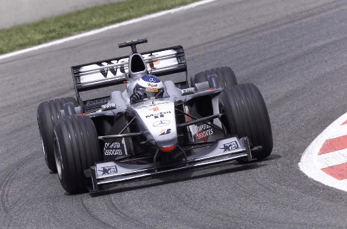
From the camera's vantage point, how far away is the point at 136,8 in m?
20.0

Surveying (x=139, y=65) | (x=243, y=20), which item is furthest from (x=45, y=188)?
(x=243, y=20)

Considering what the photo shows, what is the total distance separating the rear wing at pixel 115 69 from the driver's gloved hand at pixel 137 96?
1248 millimetres

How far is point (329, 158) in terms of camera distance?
7660mm

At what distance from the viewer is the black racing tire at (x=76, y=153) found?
7.71 m

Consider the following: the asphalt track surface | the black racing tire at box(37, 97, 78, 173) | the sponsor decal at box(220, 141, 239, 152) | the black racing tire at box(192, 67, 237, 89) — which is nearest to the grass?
the asphalt track surface

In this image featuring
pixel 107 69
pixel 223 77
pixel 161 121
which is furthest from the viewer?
pixel 107 69

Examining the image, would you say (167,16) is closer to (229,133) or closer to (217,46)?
(217,46)

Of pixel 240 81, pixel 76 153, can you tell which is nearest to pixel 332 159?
pixel 76 153

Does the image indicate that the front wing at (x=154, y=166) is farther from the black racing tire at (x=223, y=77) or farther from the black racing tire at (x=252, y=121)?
the black racing tire at (x=223, y=77)

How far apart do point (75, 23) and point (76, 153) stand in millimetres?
11758

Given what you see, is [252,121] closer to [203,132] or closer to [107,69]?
[203,132]

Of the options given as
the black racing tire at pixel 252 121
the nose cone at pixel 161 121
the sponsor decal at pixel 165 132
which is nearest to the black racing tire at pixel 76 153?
the nose cone at pixel 161 121

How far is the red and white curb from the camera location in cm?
691

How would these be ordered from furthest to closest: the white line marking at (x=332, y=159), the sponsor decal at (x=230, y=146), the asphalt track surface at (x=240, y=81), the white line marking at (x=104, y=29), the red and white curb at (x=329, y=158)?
the white line marking at (x=104, y=29), the sponsor decal at (x=230, y=146), the white line marking at (x=332, y=159), the red and white curb at (x=329, y=158), the asphalt track surface at (x=240, y=81)
